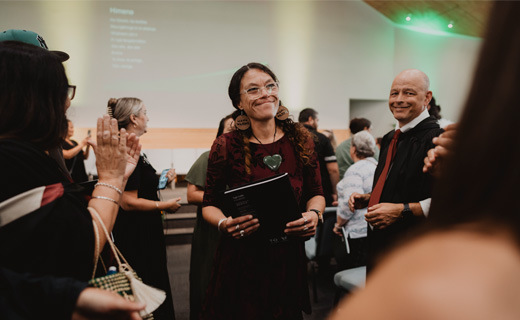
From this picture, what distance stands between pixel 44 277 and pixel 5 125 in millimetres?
398

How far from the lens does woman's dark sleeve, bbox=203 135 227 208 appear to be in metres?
1.60

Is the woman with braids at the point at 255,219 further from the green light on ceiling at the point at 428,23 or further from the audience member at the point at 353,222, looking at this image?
the green light on ceiling at the point at 428,23

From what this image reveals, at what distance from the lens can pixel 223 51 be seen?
7.65 m

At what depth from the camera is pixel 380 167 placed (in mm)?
1945

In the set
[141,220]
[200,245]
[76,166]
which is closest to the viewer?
[141,220]

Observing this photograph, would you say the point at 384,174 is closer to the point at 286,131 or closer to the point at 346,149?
the point at 286,131

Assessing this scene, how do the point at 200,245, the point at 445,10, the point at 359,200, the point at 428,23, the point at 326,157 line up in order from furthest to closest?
the point at 428,23, the point at 445,10, the point at 326,157, the point at 200,245, the point at 359,200

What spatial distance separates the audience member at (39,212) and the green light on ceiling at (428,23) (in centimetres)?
867

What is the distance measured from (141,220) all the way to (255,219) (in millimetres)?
1081

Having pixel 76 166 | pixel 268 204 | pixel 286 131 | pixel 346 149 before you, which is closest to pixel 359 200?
pixel 286 131

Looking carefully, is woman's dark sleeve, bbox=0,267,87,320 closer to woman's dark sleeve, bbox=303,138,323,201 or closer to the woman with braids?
the woman with braids

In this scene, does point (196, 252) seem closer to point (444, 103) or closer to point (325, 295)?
point (325, 295)

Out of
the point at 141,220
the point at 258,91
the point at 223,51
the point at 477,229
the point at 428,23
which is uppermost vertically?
the point at 428,23

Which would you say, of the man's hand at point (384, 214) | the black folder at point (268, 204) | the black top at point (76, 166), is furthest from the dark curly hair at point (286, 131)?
the black top at point (76, 166)
